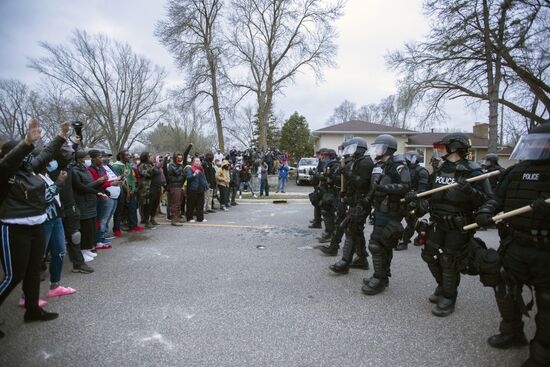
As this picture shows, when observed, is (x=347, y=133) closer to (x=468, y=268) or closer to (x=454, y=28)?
(x=454, y=28)

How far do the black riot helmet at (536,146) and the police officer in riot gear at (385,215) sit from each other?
1369 mm

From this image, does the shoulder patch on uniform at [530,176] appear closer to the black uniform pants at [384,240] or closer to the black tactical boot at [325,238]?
the black uniform pants at [384,240]

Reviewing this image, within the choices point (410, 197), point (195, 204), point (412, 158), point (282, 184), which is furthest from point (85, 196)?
point (282, 184)

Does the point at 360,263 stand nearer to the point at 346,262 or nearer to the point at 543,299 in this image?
the point at 346,262

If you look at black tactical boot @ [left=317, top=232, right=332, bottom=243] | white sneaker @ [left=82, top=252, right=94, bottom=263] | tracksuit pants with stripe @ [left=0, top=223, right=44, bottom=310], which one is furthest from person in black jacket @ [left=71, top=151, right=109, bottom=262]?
black tactical boot @ [left=317, top=232, right=332, bottom=243]

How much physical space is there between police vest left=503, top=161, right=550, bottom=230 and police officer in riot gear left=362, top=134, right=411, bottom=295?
1274 millimetres

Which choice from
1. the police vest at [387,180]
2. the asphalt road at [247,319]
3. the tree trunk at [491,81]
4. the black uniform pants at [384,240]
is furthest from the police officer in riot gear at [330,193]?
the tree trunk at [491,81]

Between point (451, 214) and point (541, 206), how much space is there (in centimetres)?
105

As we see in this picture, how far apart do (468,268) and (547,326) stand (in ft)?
2.95

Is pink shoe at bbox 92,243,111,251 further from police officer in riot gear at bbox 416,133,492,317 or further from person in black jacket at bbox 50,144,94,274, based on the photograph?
police officer in riot gear at bbox 416,133,492,317

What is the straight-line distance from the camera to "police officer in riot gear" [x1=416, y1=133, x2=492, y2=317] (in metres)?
3.25

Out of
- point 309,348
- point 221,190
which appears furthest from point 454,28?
point 309,348

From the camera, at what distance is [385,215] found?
4.04 metres

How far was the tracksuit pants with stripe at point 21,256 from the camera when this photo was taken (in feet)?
9.02
